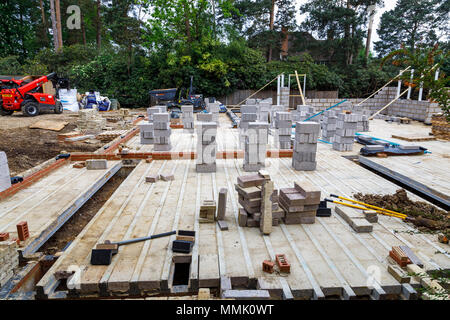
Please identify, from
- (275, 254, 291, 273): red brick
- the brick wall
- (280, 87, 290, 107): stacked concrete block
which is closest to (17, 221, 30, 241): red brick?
(275, 254, 291, 273): red brick

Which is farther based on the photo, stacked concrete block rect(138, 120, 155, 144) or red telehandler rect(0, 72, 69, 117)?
red telehandler rect(0, 72, 69, 117)

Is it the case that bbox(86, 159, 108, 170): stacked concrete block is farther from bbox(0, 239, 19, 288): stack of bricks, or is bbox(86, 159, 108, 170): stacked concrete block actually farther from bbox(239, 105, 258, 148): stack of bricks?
bbox(239, 105, 258, 148): stack of bricks

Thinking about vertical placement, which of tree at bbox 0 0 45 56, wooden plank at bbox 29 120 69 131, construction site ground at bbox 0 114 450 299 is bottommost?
construction site ground at bbox 0 114 450 299

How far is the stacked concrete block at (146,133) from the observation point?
34.2ft

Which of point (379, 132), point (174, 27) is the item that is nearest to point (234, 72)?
point (174, 27)

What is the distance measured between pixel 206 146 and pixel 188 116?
646 cm

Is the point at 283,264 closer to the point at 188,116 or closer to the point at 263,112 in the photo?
the point at 188,116

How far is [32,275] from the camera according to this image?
3977 millimetres

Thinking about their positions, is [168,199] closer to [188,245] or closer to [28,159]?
[188,245]

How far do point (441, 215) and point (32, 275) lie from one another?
6568mm

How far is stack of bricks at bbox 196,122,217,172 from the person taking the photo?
7758 mm

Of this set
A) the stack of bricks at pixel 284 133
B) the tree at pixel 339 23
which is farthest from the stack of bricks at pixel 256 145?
the tree at pixel 339 23

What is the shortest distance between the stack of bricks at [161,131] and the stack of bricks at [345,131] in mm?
5885

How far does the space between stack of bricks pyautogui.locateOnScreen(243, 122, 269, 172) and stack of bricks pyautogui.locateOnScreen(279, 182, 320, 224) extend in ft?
9.61
